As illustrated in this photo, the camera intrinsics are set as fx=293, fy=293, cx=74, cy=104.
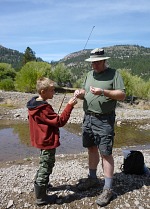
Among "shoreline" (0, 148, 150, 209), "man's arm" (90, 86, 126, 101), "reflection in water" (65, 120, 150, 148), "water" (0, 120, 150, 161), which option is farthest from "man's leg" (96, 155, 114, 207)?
"reflection in water" (65, 120, 150, 148)

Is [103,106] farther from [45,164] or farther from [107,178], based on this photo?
[45,164]

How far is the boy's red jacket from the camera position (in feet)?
17.9

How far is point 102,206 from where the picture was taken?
232 inches

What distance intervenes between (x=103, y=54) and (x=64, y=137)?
38.9 feet

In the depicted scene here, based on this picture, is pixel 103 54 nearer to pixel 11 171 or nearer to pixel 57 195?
pixel 57 195

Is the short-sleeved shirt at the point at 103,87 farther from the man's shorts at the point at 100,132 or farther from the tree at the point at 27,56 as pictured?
the tree at the point at 27,56

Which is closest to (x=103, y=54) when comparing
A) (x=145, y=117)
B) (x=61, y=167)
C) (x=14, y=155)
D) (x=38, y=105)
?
(x=38, y=105)

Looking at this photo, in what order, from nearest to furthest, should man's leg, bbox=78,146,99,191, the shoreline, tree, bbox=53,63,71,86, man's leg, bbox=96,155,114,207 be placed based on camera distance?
man's leg, bbox=96,155,114,207 → the shoreline → man's leg, bbox=78,146,99,191 → tree, bbox=53,63,71,86

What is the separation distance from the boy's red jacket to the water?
688cm

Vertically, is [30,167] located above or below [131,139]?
above

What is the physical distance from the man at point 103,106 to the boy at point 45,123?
561 millimetres

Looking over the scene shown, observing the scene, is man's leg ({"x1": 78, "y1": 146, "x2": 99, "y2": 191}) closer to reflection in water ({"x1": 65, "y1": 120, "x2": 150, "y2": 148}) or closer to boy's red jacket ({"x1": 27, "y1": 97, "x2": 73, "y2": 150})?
boy's red jacket ({"x1": 27, "y1": 97, "x2": 73, "y2": 150})

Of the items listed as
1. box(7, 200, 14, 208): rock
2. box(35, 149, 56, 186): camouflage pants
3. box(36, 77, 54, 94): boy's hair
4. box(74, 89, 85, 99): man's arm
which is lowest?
box(7, 200, 14, 208): rock

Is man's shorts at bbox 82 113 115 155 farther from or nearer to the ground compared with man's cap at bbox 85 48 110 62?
nearer to the ground
